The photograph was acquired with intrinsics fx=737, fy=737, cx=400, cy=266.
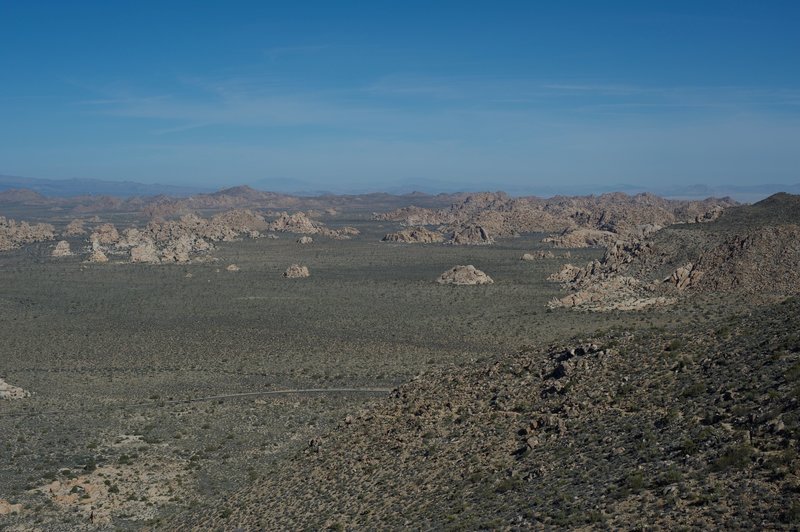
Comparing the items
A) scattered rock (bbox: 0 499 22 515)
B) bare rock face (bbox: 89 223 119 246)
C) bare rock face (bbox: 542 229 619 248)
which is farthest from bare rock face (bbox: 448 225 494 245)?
scattered rock (bbox: 0 499 22 515)

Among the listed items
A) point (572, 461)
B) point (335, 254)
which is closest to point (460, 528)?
point (572, 461)

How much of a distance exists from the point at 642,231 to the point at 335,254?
155ft

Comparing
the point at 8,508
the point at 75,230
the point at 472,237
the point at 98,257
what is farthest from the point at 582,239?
the point at 8,508

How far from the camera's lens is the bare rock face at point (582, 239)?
10712 centimetres

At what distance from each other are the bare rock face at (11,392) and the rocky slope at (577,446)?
16864 millimetres

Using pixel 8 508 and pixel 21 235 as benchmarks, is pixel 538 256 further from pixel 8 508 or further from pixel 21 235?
pixel 21 235

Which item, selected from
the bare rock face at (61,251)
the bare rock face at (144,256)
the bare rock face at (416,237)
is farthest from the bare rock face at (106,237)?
the bare rock face at (416,237)

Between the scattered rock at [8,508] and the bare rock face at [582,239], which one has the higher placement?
the bare rock face at [582,239]

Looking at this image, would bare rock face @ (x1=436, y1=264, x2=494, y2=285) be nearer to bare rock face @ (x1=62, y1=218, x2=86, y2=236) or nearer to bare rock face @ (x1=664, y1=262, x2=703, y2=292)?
bare rock face @ (x1=664, y1=262, x2=703, y2=292)

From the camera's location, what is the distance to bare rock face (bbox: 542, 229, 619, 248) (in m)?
107

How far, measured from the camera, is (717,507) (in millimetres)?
12492

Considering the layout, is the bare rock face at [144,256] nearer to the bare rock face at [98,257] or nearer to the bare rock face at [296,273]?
the bare rock face at [98,257]

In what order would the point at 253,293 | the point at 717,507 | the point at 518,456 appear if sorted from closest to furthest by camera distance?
1. the point at 717,507
2. the point at 518,456
3. the point at 253,293

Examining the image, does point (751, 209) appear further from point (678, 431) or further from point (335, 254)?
point (678, 431)
